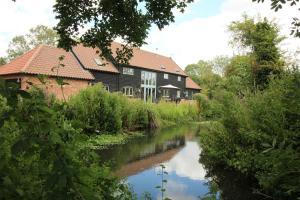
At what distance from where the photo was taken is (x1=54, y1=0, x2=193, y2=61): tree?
4.96 meters

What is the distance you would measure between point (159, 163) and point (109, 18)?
30.7 feet

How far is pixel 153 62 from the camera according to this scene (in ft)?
159

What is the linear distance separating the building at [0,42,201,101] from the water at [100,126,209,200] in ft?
12.8

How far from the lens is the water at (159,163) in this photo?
9.87 m

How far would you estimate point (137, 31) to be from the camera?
5211 millimetres

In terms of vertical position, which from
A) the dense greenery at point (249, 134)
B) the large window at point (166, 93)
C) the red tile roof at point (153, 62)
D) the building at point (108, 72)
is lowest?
the dense greenery at point (249, 134)

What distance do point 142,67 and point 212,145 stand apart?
31568 millimetres

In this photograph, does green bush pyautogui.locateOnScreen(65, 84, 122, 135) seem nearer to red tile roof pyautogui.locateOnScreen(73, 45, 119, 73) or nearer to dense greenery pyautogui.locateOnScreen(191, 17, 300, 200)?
dense greenery pyautogui.locateOnScreen(191, 17, 300, 200)

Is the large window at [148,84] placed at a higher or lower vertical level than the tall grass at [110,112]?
higher

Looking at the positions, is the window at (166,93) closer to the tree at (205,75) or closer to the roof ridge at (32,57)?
the tree at (205,75)

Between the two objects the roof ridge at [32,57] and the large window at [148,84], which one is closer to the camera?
the roof ridge at [32,57]

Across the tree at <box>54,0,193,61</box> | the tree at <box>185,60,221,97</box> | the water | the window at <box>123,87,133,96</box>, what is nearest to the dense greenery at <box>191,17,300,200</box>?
the water

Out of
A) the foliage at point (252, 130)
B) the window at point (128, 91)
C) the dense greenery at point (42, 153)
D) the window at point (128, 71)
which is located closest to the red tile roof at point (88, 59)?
the window at point (128, 71)

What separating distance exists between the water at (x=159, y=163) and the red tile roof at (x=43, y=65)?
36.0 ft
